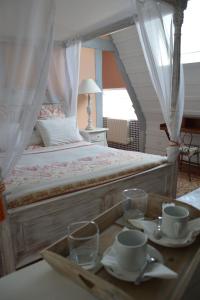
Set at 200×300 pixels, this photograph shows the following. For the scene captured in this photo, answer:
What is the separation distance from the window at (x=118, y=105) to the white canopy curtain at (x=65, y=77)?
58.2 inches

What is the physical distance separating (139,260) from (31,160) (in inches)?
72.4

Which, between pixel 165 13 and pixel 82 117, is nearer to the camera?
pixel 165 13

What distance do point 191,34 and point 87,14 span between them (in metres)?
1.49

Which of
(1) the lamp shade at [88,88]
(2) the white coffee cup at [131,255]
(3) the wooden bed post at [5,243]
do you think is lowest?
(3) the wooden bed post at [5,243]

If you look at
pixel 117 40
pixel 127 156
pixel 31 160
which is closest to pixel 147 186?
pixel 127 156

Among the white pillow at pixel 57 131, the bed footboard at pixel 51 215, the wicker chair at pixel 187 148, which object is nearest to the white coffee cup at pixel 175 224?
the bed footboard at pixel 51 215

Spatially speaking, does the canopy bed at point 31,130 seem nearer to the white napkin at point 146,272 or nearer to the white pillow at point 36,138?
the white pillow at point 36,138

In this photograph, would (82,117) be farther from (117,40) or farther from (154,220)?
(154,220)

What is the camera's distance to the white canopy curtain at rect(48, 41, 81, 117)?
12.4ft

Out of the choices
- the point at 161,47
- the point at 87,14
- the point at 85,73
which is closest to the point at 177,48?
Result: the point at 161,47

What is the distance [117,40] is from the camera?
4.18 meters

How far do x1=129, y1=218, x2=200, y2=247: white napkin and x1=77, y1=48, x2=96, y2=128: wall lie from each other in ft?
11.8

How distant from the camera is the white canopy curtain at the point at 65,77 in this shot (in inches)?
148

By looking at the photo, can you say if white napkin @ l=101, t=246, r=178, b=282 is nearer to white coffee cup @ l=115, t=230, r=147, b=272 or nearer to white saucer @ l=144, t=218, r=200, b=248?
white coffee cup @ l=115, t=230, r=147, b=272
